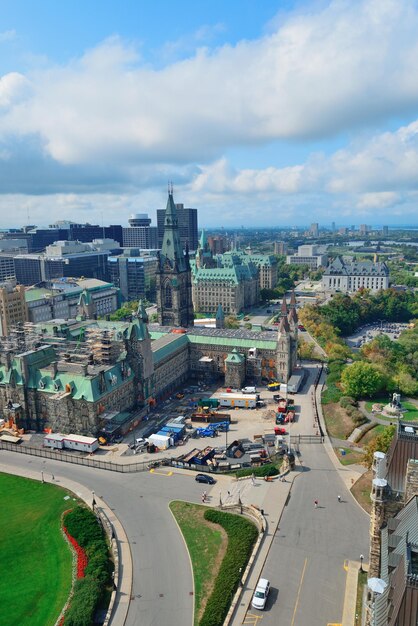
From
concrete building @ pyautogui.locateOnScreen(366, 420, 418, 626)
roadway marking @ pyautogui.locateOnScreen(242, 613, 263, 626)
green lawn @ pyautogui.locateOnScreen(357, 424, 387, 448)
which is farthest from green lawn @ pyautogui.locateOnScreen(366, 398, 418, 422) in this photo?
roadway marking @ pyautogui.locateOnScreen(242, 613, 263, 626)

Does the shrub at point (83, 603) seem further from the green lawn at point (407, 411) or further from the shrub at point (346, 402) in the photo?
the green lawn at point (407, 411)

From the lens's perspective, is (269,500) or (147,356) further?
(147,356)

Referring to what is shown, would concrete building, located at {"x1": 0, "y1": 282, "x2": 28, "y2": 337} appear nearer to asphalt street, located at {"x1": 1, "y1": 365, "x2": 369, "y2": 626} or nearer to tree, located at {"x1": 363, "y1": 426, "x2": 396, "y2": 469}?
asphalt street, located at {"x1": 1, "y1": 365, "x2": 369, "y2": 626}

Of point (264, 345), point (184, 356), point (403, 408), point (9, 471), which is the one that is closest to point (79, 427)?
point (9, 471)

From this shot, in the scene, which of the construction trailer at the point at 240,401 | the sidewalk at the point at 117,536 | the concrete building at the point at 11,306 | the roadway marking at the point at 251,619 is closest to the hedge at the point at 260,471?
the sidewalk at the point at 117,536

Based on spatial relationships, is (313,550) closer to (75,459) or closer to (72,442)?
(75,459)

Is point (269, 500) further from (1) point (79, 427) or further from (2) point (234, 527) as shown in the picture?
(1) point (79, 427)
